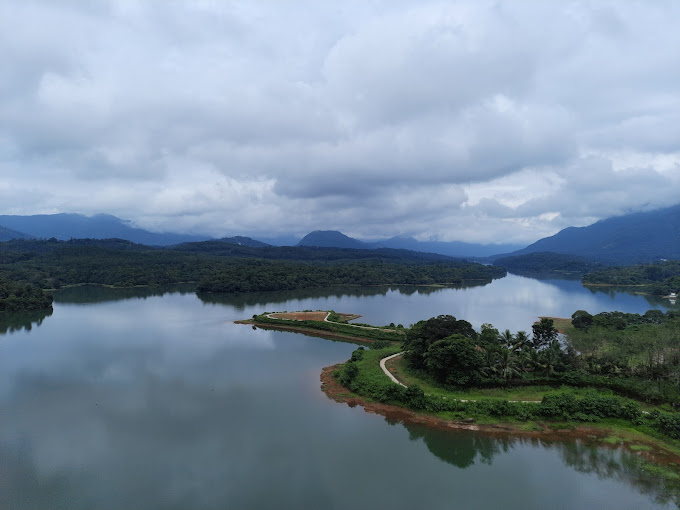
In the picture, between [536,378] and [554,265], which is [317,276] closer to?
[536,378]

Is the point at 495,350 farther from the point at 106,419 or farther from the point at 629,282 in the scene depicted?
the point at 629,282

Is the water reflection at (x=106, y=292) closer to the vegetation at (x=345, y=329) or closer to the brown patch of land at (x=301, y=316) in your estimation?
the brown patch of land at (x=301, y=316)

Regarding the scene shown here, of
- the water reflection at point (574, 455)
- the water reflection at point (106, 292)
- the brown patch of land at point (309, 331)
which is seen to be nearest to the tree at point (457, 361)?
the water reflection at point (574, 455)

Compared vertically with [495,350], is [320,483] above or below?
below

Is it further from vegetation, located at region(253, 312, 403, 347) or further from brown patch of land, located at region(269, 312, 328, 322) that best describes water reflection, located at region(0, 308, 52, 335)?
brown patch of land, located at region(269, 312, 328, 322)

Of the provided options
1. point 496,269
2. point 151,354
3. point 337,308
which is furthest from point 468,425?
point 496,269
